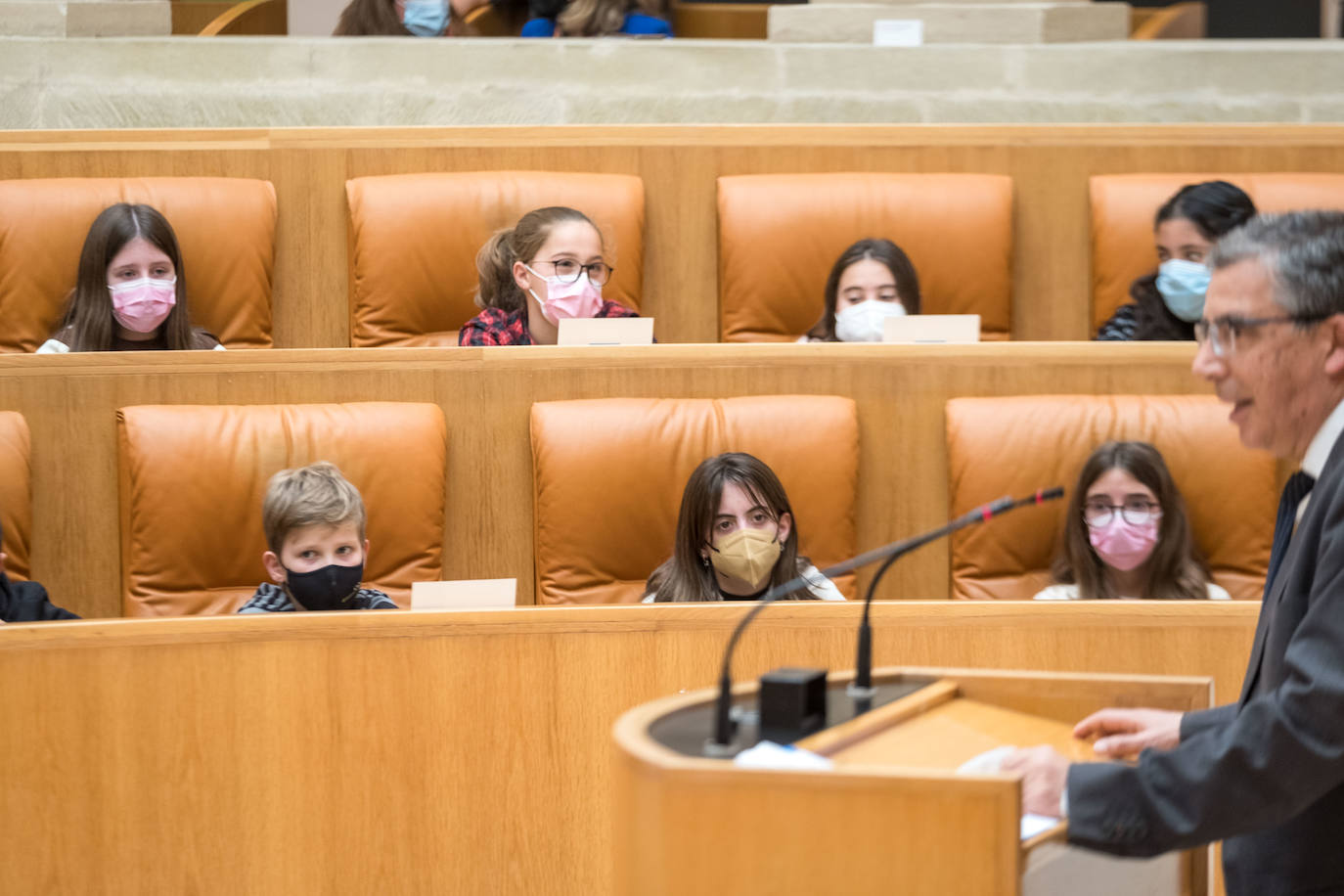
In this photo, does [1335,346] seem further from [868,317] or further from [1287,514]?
[868,317]

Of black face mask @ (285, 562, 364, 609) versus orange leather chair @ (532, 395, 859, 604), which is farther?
orange leather chair @ (532, 395, 859, 604)

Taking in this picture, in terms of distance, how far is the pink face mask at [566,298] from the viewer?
189 cm

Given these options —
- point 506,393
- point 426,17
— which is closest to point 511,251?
point 506,393

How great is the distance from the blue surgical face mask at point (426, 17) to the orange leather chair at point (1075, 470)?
129 centimetres

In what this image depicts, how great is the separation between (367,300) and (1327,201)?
1.36 meters

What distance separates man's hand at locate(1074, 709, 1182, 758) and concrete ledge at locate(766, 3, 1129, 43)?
173cm

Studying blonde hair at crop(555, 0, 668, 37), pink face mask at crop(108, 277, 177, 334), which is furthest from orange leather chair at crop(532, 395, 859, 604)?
blonde hair at crop(555, 0, 668, 37)

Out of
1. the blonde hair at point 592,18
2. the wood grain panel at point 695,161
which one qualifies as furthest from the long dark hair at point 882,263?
the blonde hair at point 592,18

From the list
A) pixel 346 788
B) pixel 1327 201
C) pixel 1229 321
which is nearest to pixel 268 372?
pixel 346 788

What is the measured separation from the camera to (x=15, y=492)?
1.61 m

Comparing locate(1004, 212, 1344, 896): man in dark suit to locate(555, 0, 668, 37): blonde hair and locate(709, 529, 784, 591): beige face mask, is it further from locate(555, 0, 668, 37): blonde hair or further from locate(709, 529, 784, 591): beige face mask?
locate(555, 0, 668, 37): blonde hair

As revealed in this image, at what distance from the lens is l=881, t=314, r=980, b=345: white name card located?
70.2 inches

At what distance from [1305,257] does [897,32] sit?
64.9 inches

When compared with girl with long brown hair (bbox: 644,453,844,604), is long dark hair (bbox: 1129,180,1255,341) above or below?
above
